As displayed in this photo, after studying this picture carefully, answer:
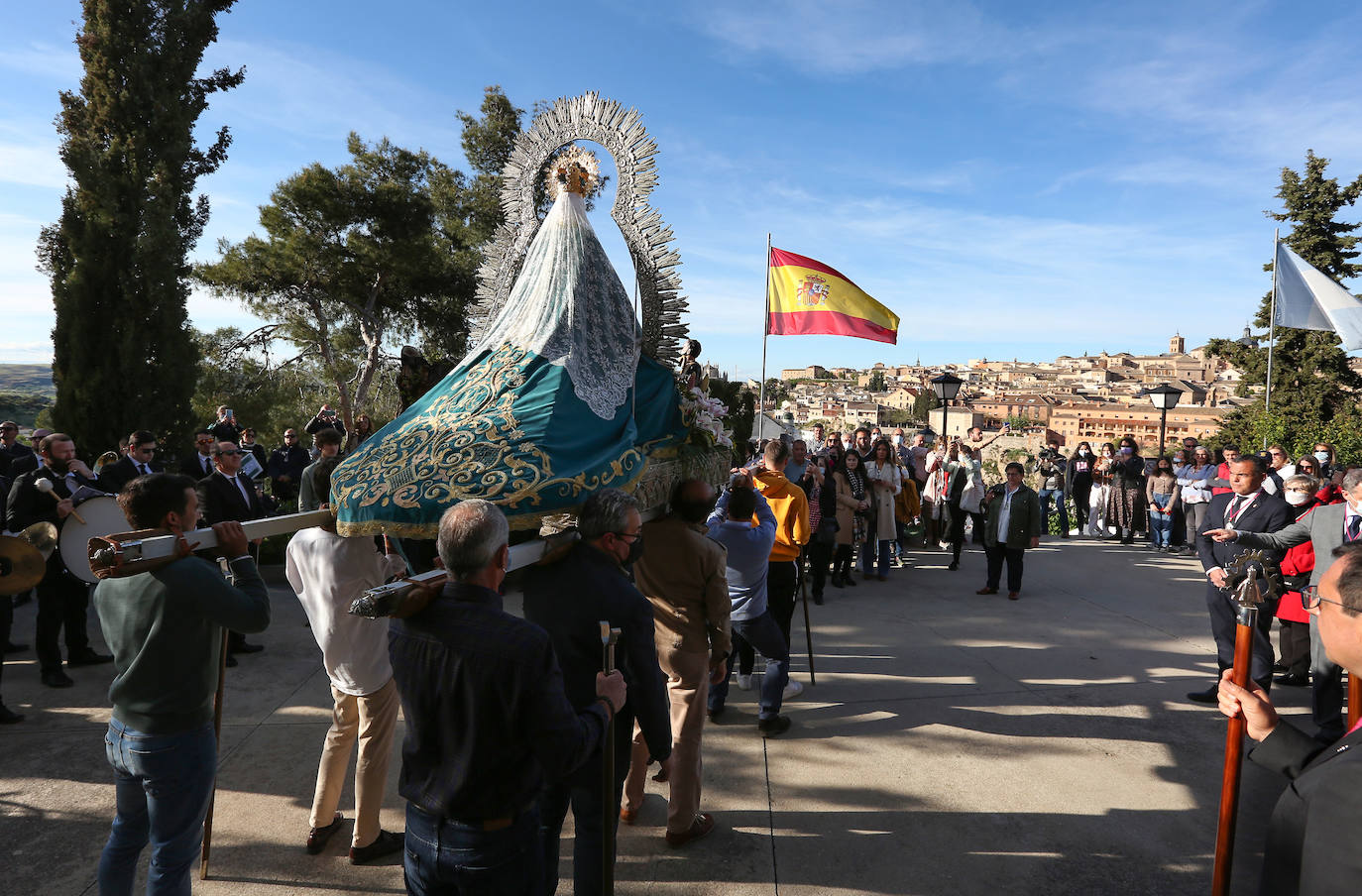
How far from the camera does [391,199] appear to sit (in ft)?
62.7

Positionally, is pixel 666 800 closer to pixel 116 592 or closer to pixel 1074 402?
pixel 116 592

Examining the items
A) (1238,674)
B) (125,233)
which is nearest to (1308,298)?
(1238,674)

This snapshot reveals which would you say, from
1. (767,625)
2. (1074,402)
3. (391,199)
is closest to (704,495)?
(767,625)

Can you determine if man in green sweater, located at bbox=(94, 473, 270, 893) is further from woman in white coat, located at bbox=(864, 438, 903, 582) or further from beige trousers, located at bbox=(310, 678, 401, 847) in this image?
woman in white coat, located at bbox=(864, 438, 903, 582)

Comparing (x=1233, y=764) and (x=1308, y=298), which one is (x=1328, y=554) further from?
(x=1308, y=298)

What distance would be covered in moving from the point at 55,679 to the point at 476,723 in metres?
5.36

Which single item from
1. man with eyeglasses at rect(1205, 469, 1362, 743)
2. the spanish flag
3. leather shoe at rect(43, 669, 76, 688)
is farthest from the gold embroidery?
the spanish flag

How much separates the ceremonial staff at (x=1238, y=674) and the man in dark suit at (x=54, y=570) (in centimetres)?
654

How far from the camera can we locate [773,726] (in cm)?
488

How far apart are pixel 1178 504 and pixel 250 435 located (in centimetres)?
1390

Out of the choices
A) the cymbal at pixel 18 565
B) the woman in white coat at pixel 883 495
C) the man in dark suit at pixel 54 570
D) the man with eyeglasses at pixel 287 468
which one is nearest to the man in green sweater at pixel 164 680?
the cymbal at pixel 18 565

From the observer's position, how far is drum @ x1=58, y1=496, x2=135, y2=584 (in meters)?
4.54

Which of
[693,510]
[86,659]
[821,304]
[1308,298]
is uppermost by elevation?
[1308,298]

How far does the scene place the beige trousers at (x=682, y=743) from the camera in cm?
360
